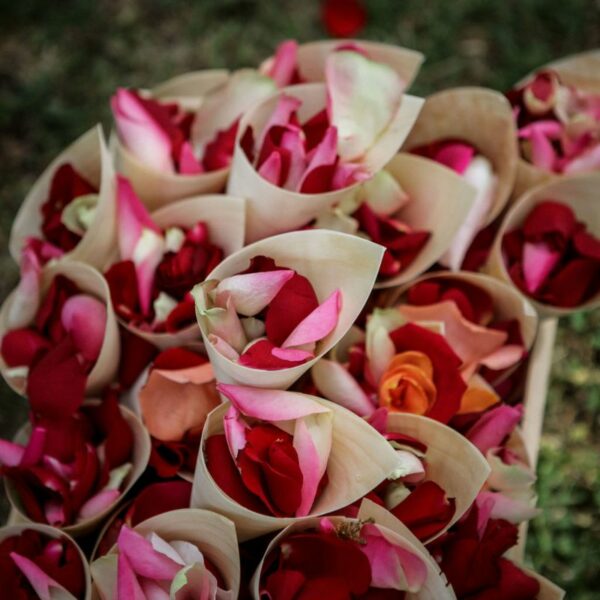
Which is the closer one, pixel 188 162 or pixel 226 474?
pixel 226 474

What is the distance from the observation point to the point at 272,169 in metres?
0.74

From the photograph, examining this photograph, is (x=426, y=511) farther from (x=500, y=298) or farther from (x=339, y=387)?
(x=500, y=298)

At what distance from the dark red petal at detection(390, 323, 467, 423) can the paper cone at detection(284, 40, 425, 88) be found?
1.02 feet

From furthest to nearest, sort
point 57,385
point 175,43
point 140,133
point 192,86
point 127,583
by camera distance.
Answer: point 175,43 → point 192,86 → point 140,133 → point 57,385 → point 127,583

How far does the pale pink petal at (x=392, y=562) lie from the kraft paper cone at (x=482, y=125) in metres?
0.39

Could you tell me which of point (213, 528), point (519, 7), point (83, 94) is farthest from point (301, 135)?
point (519, 7)

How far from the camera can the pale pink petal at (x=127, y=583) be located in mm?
609

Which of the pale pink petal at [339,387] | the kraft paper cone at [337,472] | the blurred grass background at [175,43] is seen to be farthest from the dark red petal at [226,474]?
Answer: the blurred grass background at [175,43]

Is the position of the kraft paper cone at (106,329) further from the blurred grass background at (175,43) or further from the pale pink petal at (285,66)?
the blurred grass background at (175,43)

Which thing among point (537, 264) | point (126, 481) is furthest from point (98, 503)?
point (537, 264)

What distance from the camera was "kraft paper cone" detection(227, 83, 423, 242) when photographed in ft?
2.40

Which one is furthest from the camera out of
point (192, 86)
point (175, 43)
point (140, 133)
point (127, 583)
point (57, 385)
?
point (175, 43)

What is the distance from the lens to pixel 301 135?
2.44 ft

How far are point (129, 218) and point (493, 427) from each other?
1.31ft
